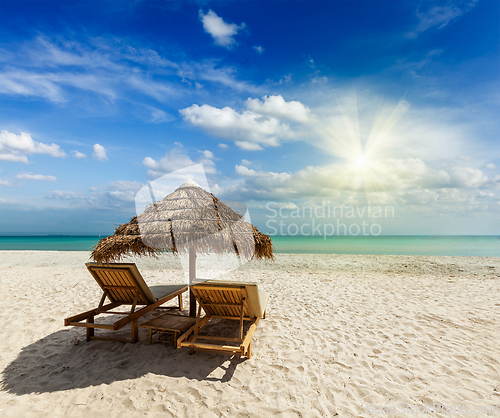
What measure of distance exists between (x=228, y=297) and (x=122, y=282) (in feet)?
5.46

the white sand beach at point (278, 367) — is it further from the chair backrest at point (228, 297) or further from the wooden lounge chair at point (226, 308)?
the chair backrest at point (228, 297)

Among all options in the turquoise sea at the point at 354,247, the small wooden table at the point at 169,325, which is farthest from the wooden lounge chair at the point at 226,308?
the turquoise sea at the point at 354,247

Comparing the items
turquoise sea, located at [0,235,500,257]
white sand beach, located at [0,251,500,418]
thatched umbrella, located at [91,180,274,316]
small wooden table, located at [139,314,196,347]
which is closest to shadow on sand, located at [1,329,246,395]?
white sand beach, located at [0,251,500,418]

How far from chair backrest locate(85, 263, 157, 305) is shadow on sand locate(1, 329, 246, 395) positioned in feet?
2.09

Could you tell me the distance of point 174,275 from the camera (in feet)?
33.6

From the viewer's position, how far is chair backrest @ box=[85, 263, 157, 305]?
12.5 ft

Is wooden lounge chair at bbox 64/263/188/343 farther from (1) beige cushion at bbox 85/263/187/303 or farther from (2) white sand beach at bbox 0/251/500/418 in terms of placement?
(2) white sand beach at bbox 0/251/500/418

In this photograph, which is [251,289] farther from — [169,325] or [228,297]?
[169,325]

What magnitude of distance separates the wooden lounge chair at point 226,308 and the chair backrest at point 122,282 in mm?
879

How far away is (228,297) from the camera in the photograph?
3.73 m

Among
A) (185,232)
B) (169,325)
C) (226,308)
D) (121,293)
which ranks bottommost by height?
(169,325)

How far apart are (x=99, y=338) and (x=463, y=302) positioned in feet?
24.7

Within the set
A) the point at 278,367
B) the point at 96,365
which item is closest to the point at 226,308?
the point at 278,367

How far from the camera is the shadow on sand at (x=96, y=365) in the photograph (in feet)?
9.98
